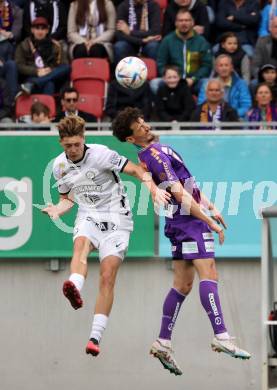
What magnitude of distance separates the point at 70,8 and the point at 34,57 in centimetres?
102

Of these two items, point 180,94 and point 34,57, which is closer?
point 180,94

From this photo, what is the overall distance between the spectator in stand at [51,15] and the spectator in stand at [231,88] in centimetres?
255

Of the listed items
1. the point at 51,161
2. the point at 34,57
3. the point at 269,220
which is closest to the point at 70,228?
the point at 51,161

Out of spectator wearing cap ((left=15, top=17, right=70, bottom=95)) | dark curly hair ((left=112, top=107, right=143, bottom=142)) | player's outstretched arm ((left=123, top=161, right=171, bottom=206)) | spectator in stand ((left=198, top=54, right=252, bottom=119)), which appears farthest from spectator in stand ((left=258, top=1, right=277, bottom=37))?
player's outstretched arm ((left=123, top=161, right=171, bottom=206))

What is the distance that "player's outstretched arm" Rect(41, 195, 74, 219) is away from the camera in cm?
1293

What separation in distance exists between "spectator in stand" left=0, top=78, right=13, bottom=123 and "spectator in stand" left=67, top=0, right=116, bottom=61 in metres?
1.25

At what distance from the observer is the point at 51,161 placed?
1586cm

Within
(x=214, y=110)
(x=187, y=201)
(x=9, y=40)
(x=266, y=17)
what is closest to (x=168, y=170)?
(x=187, y=201)

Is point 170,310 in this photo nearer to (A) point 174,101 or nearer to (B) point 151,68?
(A) point 174,101

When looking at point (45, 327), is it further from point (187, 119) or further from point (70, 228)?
point (187, 119)

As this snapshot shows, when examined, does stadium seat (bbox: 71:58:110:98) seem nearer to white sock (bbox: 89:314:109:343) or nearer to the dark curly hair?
the dark curly hair

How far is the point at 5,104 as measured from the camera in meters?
17.2

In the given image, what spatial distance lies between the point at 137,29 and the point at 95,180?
17.6 feet

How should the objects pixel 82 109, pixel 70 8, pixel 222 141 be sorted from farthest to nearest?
1. pixel 70 8
2. pixel 82 109
3. pixel 222 141
